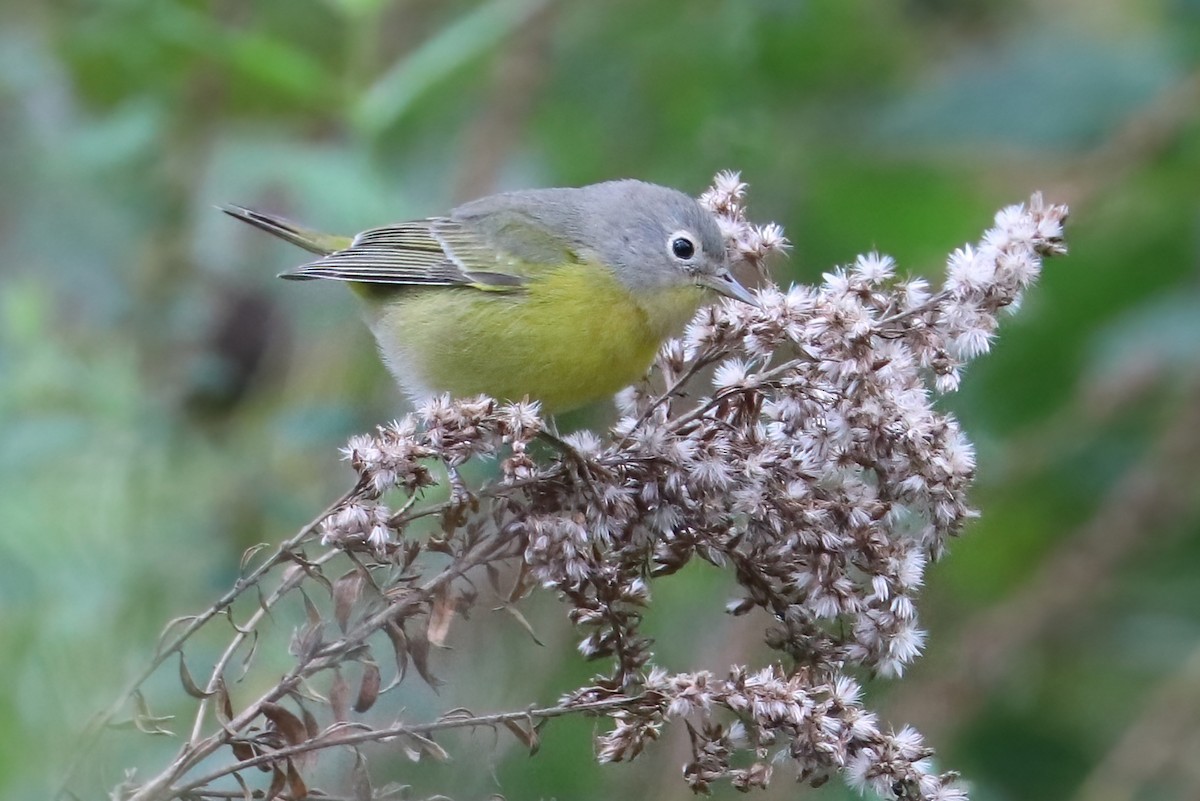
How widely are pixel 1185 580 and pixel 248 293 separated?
3.57m

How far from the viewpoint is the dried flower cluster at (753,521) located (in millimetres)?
2240

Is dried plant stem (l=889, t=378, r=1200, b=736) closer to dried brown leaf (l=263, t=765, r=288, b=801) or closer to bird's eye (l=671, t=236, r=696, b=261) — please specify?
bird's eye (l=671, t=236, r=696, b=261)

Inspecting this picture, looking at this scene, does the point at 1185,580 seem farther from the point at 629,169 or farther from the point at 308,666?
the point at 308,666

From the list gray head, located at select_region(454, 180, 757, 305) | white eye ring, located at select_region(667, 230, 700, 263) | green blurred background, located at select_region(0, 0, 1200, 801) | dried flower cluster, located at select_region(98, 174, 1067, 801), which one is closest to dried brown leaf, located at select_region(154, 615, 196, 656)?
dried flower cluster, located at select_region(98, 174, 1067, 801)

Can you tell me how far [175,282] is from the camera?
4840 millimetres

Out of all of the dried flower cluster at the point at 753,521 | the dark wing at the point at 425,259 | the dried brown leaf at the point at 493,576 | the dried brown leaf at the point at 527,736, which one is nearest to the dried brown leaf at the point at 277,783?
the dried flower cluster at the point at 753,521

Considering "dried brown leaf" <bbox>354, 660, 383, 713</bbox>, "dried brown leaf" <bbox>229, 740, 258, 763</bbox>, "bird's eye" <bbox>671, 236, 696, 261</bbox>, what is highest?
"bird's eye" <bbox>671, 236, 696, 261</bbox>

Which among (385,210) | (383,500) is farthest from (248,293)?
(383,500)

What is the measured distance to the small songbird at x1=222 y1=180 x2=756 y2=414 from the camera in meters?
3.80

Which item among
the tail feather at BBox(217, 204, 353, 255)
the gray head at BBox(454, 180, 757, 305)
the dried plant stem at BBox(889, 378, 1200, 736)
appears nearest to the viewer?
the gray head at BBox(454, 180, 757, 305)

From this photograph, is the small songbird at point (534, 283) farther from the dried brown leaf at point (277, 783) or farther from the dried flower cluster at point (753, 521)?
the dried brown leaf at point (277, 783)

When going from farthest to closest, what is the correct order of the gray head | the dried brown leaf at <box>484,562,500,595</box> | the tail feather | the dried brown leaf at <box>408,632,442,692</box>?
the tail feather → the gray head → the dried brown leaf at <box>484,562,500,595</box> → the dried brown leaf at <box>408,632,442,692</box>

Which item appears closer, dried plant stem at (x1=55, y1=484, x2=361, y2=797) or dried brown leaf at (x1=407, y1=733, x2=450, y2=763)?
dried plant stem at (x1=55, y1=484, x2=361, y2=797)

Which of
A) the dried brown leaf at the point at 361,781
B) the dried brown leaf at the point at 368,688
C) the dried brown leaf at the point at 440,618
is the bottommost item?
the dried brown leaf at the point at 361,781
